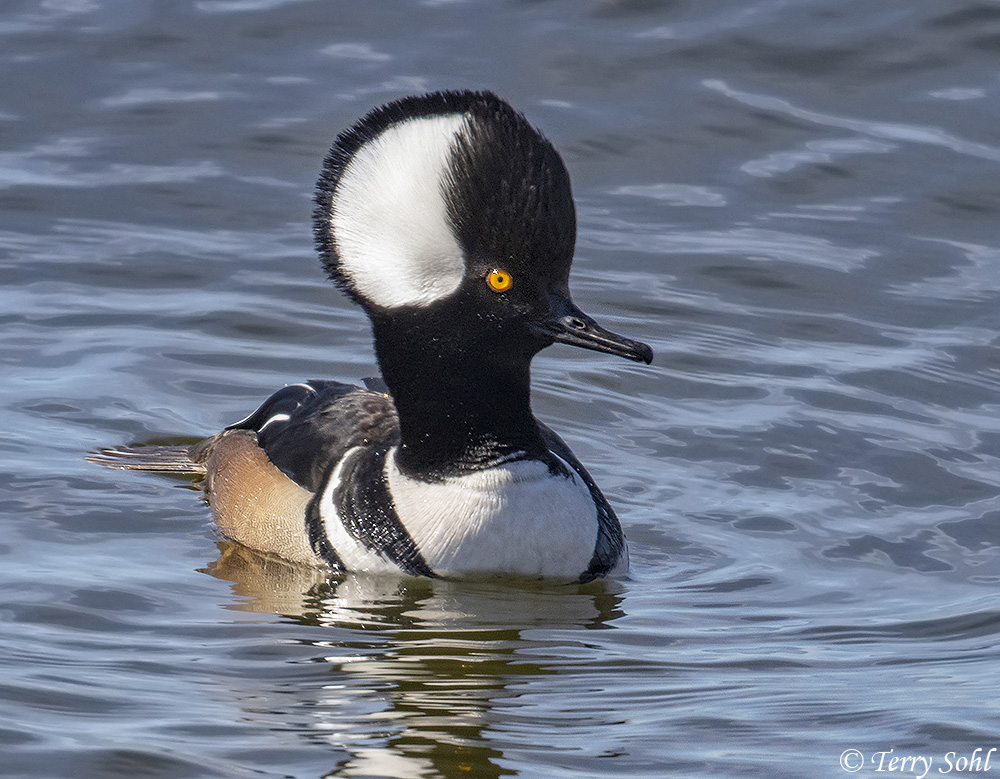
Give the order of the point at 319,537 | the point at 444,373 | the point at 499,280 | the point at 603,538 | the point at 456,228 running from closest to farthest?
the point at 456,228
the point at 499,280
the point at 444,373
the point at 603,538
the point at 319,537

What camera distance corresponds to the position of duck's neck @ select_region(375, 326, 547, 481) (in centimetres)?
664

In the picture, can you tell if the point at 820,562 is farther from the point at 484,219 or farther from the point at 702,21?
the point at 702,21

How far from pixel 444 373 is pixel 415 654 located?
1.22 meters

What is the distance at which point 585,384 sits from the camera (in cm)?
937

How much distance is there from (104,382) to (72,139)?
11.7 ft

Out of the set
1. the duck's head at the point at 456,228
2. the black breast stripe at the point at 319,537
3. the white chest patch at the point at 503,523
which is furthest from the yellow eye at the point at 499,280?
the black breast stripe at the point at 319,537

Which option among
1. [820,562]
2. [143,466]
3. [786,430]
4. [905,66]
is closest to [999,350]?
[786,430]

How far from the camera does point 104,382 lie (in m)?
9.11

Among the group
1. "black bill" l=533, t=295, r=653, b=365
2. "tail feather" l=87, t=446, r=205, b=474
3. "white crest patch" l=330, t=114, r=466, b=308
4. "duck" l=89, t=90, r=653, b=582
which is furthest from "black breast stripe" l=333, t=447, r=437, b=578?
"tail feather" l=87, t=446, r=205, b=474

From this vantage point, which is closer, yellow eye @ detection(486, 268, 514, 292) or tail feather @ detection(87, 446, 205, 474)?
yellow eye @ detection(486, 268, 514, 292)

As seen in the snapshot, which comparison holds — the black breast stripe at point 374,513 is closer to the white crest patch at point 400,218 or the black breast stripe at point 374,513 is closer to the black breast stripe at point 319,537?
the black breast stripe at point 319,537

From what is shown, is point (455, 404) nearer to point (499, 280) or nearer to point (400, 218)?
point (499, 280)

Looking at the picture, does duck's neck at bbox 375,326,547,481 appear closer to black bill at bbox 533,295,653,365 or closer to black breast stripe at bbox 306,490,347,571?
black bill at bbox 533,295,653,365

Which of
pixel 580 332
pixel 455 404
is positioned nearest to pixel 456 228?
pixel 580 332
